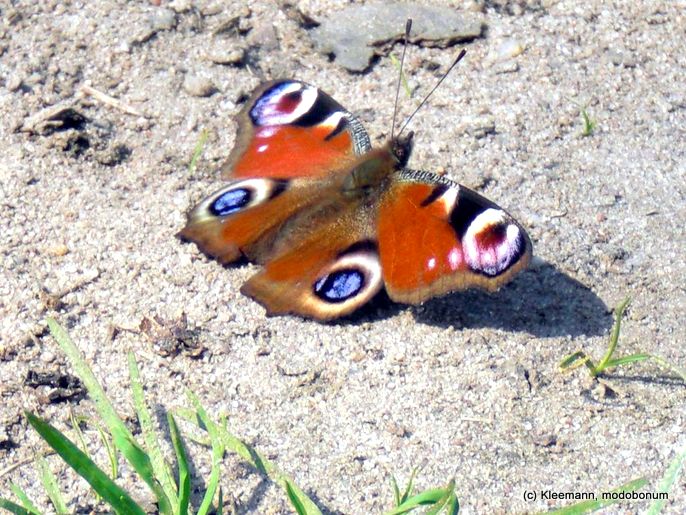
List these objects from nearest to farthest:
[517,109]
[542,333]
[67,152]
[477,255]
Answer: [477,255] < [542,333] < [67,152] < [517,109]

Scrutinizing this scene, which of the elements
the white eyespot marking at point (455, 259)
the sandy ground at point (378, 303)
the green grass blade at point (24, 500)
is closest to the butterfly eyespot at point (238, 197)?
the sandy ground at point (378, 303)

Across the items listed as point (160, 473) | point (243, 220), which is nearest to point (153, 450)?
point (160, 473)

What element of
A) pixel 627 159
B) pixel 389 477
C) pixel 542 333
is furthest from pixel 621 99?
pixel 389 477

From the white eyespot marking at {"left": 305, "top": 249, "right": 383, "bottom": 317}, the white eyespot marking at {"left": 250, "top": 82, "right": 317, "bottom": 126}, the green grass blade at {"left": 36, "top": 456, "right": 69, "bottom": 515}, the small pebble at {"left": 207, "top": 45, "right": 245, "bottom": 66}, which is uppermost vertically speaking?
the white eyespot marking at {"left": 250, "top": 82, "right": 317, "bottom": 126}

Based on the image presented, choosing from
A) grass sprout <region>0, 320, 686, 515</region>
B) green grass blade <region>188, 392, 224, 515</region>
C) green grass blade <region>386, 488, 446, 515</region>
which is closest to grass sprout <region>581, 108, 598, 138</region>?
grass sprout <region>0, 320, 686, 515</region>

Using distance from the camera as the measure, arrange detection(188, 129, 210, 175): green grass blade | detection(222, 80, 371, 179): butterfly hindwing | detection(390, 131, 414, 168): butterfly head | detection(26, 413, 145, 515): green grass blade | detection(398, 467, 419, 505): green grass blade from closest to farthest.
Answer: detection(26, 413, 145, 515): green grass blade, detection(398, 467, 419, 505): green grass blade, detection(390, 131, 414, 168): butterfly head, detection(222, 80, 371, 179): butterfly hindwing, detection(188, 129, 210, 175): green grass blade

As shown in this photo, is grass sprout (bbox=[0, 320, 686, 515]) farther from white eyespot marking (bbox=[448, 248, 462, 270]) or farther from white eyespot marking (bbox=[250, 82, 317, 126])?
white eyespot marking (bbox=[250, 82, 317, 126])

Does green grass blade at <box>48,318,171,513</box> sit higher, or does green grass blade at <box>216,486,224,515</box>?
green grass blade at <box>48,318,171,513</box>

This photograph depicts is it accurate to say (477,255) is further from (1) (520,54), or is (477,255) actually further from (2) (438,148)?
(1) (520,54)

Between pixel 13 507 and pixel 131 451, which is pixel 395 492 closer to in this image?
pixel 131 451
